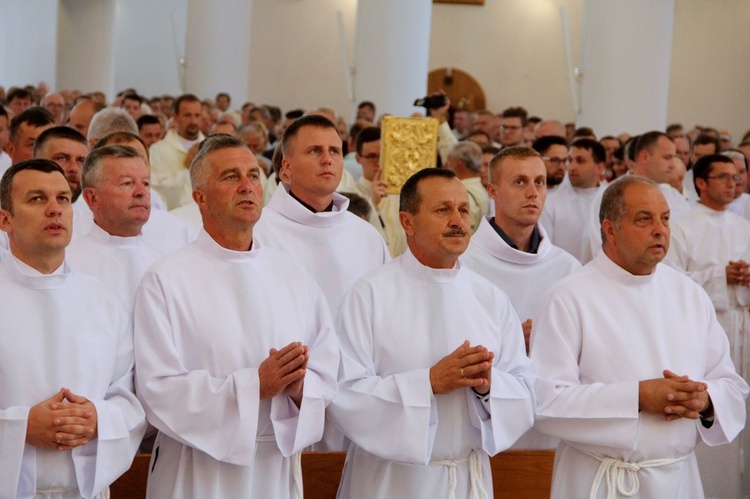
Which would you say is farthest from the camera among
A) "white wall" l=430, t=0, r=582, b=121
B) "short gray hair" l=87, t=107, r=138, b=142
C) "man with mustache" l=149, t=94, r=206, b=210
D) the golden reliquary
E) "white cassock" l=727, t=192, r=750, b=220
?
"white wall" l=430, t=0, r=582, b=121

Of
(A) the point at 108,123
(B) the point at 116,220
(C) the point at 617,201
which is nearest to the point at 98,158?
(B) the point at 116,220

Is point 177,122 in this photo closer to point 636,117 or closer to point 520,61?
point 636,117

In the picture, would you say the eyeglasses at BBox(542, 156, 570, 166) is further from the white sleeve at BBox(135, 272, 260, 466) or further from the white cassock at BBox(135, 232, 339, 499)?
the white sleeve at BBox(135, 272, 260, 466)

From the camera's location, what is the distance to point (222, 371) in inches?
177

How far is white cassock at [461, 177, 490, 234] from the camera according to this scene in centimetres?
902

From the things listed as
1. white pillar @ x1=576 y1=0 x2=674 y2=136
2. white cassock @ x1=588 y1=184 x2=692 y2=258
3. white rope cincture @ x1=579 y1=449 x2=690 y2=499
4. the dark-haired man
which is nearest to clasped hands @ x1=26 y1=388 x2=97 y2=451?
white rope cincture @ x1=579 y1=449 x2=690 y2=499

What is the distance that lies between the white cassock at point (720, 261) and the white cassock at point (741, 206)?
5.58 feet

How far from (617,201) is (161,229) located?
2.60 meters

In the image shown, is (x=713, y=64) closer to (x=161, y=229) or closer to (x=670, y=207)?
(x=670, y=207)

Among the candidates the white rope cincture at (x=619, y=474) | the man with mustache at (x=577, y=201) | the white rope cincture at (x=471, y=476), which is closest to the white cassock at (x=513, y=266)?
the white rope cincture at (x=619, y=474)

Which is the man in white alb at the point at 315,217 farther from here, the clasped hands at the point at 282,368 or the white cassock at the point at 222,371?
the clasped hands at the point at 282,368

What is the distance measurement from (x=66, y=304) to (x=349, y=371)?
121 centimetres

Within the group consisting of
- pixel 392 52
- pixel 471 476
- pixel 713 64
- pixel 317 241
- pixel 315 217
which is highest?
pixel 713 64

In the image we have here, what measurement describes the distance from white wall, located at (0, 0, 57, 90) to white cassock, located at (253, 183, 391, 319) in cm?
2039
